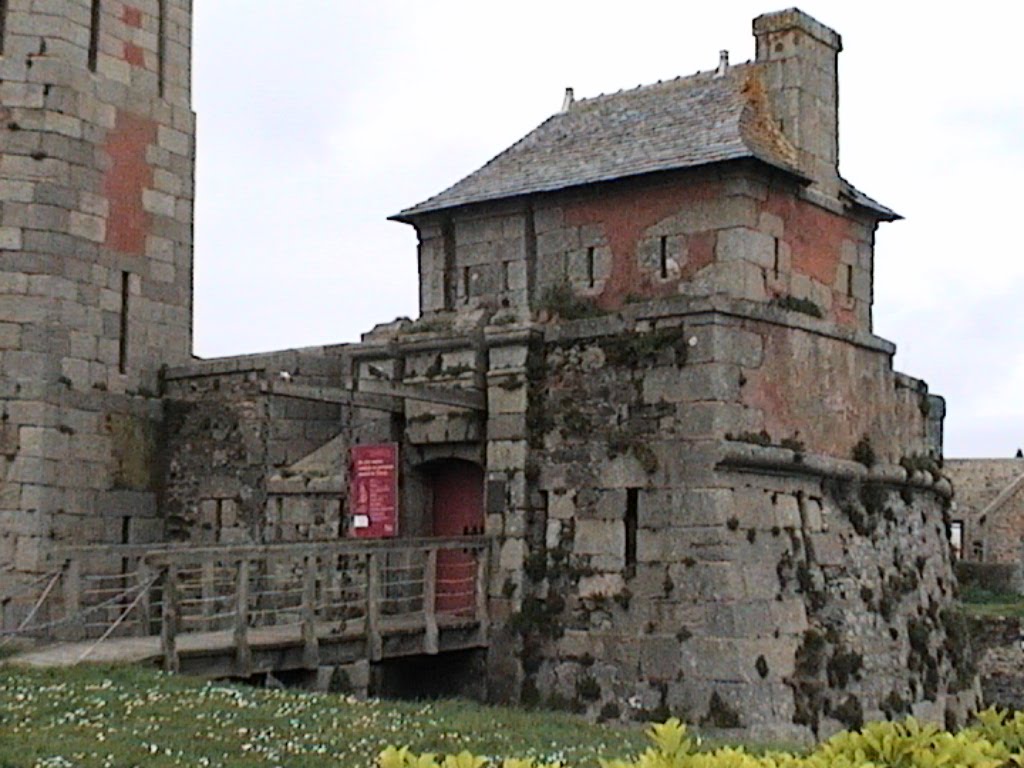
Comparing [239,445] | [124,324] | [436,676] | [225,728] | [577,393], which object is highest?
[124,324]

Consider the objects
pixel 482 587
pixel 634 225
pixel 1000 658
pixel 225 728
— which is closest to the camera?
pixel 225 728

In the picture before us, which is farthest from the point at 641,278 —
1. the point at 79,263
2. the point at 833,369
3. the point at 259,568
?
the point at 79,263

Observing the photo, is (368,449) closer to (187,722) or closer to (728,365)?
(728,365)

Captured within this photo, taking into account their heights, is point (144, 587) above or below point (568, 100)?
below

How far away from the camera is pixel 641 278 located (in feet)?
55.7

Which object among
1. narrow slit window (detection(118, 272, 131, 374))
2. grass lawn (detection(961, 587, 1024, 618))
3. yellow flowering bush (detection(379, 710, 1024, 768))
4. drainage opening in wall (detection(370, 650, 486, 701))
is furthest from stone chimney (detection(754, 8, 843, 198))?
grass lawn (detection(961, 587, 1024, 618))

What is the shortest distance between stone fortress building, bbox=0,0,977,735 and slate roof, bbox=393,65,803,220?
0.19 feet

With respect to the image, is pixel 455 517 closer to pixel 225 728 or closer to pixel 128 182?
pixel 128 182

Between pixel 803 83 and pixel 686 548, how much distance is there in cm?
619

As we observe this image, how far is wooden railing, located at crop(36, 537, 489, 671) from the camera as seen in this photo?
13.8 metres

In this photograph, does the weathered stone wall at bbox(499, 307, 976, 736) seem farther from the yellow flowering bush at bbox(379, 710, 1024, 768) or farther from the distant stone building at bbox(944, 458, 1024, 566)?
the distant stone building at bbox(944, 458, 1024, 566)

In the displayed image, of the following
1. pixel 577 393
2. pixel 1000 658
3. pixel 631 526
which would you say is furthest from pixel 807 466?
pixel 1000 658

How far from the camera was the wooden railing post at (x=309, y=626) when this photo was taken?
1409cm

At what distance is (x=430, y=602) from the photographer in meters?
15.6
